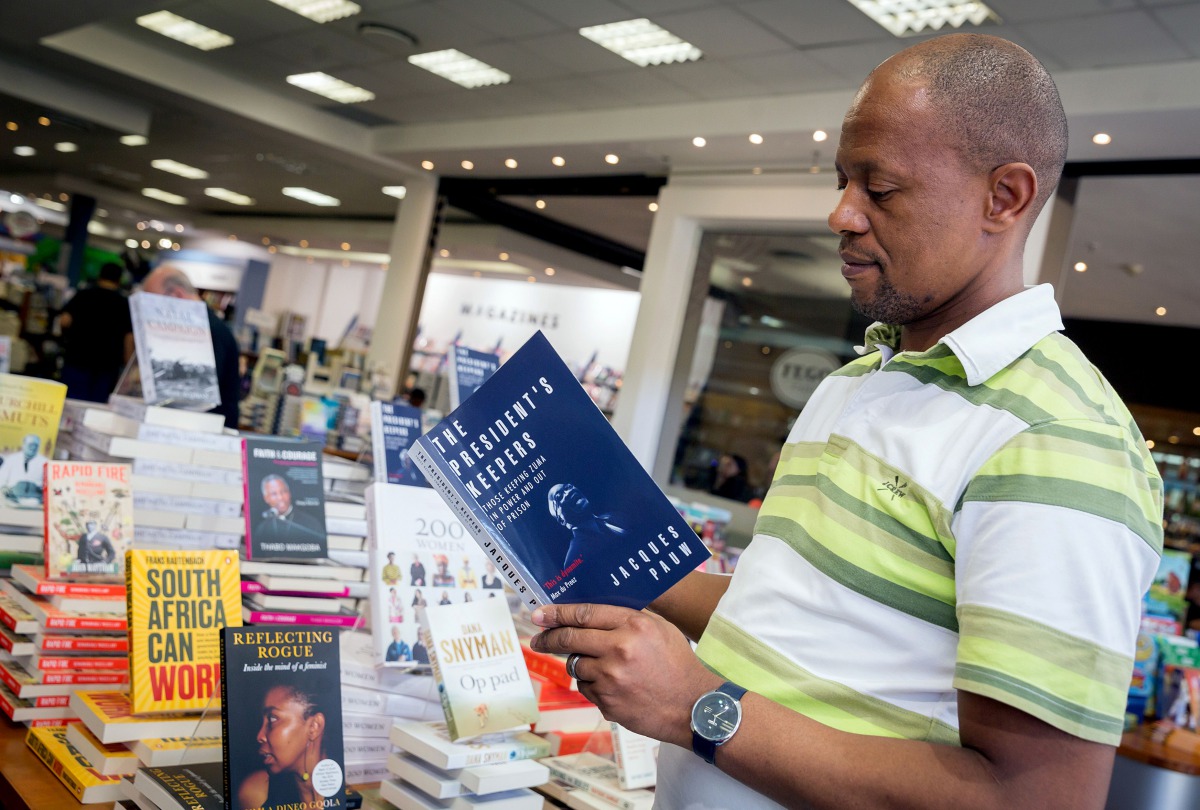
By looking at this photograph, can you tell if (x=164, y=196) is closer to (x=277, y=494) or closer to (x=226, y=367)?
(x=226, y=367)

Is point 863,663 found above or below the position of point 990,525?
below

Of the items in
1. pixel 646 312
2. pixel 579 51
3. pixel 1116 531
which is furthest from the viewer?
pixel 646 312

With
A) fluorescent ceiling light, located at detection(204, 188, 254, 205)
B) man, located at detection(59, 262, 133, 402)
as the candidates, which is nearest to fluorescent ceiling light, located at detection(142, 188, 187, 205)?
fluorescent ceiling light, located at detection(204, 188, 254, 205)

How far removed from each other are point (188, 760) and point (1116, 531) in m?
1.32

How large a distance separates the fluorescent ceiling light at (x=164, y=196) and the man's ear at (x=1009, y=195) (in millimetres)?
17826

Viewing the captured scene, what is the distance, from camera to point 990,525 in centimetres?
73

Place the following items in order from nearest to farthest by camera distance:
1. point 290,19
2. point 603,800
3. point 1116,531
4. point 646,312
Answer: point 1116,531
point 603,800
point 290,19
point 646,312

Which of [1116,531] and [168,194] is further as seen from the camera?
[168,194]

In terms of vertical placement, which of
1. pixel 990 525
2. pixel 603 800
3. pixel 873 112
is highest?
pixel 873 112

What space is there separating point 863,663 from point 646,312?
23.6 feet

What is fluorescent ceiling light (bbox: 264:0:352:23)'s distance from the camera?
21.1ft

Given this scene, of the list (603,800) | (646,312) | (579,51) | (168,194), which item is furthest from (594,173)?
(168,194)

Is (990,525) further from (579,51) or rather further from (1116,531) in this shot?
(579,51)

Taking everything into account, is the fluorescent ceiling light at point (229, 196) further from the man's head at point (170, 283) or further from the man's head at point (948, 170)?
the man's head at point (948, 170)
